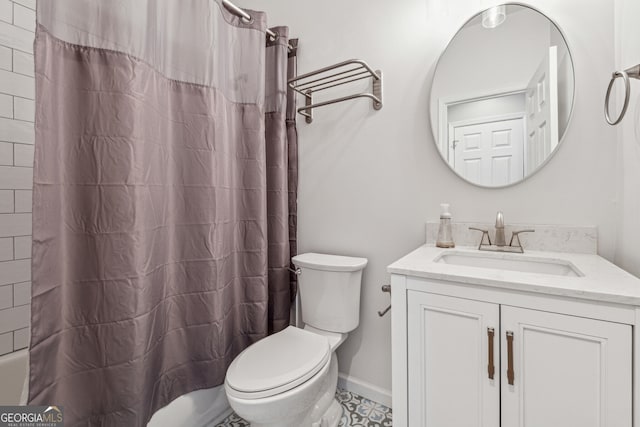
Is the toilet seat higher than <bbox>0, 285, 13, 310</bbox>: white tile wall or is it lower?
lower

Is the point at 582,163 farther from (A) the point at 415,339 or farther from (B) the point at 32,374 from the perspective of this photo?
(B) the point at 32,374

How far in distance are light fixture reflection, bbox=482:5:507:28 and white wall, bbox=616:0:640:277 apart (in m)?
0.35

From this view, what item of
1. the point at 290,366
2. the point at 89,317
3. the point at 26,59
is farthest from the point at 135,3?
the point at 290,366

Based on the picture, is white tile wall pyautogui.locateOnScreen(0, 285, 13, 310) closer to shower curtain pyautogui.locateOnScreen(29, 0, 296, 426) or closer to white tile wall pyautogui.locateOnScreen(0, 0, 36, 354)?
white tile wall pyautogui.locateOnScreen(0, 0, 36, 354)

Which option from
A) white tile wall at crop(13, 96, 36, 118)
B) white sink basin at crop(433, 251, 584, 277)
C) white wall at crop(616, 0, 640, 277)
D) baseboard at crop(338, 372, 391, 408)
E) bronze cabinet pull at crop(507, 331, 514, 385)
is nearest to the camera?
bronze cabinet pull at crop(507, 331, 514, 385)

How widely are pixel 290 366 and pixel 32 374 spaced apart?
0.77 m

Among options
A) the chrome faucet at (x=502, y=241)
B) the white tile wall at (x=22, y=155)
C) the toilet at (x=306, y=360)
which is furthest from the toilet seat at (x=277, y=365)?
the white tile wall at (x=22, y=155)

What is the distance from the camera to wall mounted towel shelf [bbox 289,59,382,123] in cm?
141

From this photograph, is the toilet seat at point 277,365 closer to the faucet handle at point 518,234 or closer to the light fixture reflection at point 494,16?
the faucet handle at point 518,234

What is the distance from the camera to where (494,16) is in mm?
1220

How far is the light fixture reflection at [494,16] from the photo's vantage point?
121 centimetres

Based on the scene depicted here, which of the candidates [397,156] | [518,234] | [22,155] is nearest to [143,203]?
[22,155]

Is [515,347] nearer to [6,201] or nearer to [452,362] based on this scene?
[452,362]

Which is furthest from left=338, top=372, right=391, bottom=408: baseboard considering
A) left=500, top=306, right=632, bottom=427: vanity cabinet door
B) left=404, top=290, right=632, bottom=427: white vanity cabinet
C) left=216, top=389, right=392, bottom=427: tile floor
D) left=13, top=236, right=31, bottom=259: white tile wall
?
left=13, top=236, right=31, bottom=259: white tile wall
